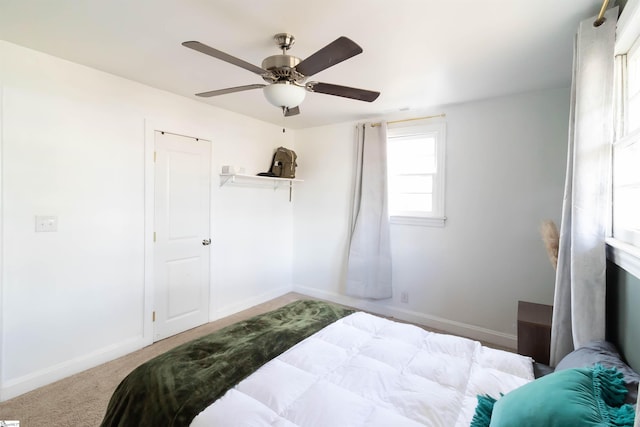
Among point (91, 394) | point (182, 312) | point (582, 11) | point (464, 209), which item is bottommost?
point (91, 394)

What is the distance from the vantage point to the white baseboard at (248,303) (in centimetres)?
355

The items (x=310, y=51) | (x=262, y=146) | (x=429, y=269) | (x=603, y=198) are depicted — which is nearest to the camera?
(x=603, y=198)

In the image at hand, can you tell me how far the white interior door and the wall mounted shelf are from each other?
22cm

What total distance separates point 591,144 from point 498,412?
1.45 meters

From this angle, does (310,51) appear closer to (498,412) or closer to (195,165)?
(195,165)

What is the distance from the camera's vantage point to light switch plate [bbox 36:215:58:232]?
2.25 metres

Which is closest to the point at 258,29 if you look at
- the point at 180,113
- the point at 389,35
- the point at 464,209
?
the point at 389,35

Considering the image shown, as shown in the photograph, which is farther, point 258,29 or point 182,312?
point 182,312

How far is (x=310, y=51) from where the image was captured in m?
2.10

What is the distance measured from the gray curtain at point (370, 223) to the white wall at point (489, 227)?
0.17 metres

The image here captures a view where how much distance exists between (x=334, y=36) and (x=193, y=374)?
2060 millimetres

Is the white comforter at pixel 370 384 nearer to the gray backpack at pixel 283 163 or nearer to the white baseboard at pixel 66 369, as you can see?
the white baseboard at pixel 66 369

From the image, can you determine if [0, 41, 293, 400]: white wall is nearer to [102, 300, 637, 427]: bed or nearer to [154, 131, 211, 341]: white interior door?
[154, 131, 211, 341]: white interior door

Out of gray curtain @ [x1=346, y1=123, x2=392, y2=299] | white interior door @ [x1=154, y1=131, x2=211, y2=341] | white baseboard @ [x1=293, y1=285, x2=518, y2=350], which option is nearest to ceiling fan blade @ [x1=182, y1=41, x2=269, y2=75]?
white interior door @ [x1=154, y1=131, x2=211, y2=341]
